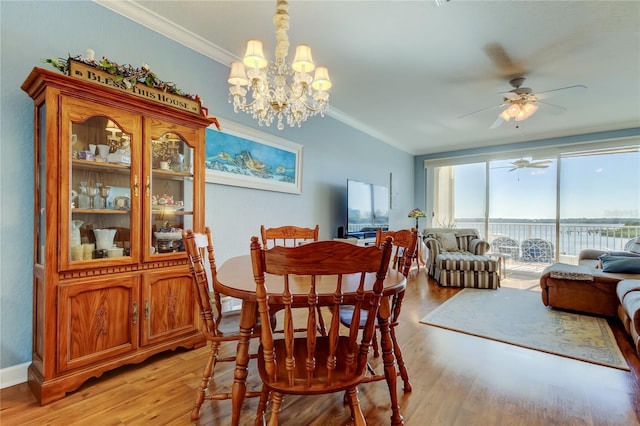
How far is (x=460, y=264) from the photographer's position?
14.1 ft

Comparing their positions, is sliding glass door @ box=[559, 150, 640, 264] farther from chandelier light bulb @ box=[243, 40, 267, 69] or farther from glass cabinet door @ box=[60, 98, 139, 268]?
glass cabinet door @ box=[60, 98, 139, 268]

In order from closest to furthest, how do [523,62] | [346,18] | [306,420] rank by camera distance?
[306,420], [346,18], [523,62]

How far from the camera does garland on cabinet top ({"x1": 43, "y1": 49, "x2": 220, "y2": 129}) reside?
1.68 metres

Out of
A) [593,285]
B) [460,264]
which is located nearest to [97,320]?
[460,264]

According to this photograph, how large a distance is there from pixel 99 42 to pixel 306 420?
274 cm

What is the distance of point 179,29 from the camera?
8.02 ft

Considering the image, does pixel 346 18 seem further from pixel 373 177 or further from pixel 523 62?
pixel 373 177

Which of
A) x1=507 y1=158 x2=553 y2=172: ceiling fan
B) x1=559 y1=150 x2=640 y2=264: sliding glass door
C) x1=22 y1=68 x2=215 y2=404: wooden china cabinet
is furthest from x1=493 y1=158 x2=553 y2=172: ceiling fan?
x1=22 y1=68 x2=215 y2=404: wooden china cabinet

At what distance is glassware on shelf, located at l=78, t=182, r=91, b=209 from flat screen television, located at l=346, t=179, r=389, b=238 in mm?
3046

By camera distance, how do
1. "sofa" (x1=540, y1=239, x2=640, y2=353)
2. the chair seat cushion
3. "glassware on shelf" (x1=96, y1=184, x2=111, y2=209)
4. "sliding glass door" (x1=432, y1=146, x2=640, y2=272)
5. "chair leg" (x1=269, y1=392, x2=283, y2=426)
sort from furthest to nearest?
"sliding glass door" (x1=432, y1=146, x2=640, y2=272), the chair seat cushion, "sofa" (x1=540, y1=239, x2=640, y2=353), "glassware on shelf" (x1=96, y1=184, x2=111, y2=209), "chair leg" (x1=269, y1=392, x2=283, y2=426)

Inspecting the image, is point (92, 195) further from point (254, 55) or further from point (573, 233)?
point (573, 233)

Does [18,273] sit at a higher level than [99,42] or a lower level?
lower

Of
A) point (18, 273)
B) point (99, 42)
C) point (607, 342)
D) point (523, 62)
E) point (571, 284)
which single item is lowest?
point (607, 342)

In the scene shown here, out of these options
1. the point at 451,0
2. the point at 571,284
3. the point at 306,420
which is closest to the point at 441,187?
the point at 571,284
